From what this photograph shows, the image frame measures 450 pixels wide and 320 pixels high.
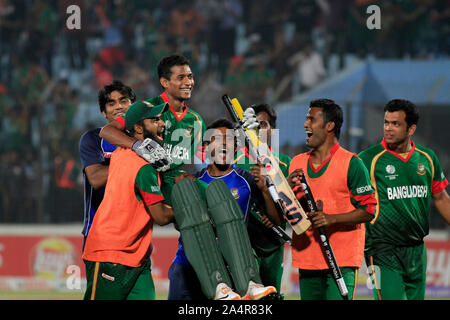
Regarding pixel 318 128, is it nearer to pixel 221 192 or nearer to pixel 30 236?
pixel 221 192

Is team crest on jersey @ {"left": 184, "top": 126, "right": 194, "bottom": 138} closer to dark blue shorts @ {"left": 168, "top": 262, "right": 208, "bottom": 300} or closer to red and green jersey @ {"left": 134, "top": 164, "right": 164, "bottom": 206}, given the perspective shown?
dark blue shorts @ {"left": 168, "top": 262, "right": 208, "bottom": 300}

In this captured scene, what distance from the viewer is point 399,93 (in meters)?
13.4

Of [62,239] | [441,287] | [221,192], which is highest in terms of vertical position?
[221,192]

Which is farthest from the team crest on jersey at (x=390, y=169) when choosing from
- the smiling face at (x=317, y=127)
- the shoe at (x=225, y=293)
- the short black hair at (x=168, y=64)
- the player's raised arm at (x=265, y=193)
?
the shoe at (x=225, y=293)

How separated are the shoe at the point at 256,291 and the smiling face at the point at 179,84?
89.6 inches

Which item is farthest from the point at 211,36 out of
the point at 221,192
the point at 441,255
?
the point at 221,192

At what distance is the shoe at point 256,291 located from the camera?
3.94 m

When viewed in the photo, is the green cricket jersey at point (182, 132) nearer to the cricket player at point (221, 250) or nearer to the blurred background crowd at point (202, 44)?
the cricket player at point (221, 250)

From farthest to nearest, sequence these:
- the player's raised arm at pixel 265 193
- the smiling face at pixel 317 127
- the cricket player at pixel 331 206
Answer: the smiling face at pixel 317 127
the cricket player at pixel 331 206
the player's raised arm at pixel 265 193

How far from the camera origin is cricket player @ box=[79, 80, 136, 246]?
5.29m

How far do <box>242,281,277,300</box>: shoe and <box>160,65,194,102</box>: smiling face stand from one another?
228 cm

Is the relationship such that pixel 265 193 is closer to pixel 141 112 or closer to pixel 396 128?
pixel 141 112

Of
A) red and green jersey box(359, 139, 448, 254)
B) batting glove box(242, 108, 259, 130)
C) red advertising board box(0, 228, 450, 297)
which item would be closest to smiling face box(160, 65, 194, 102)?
batting glove box(242, 108, 259, 130)
